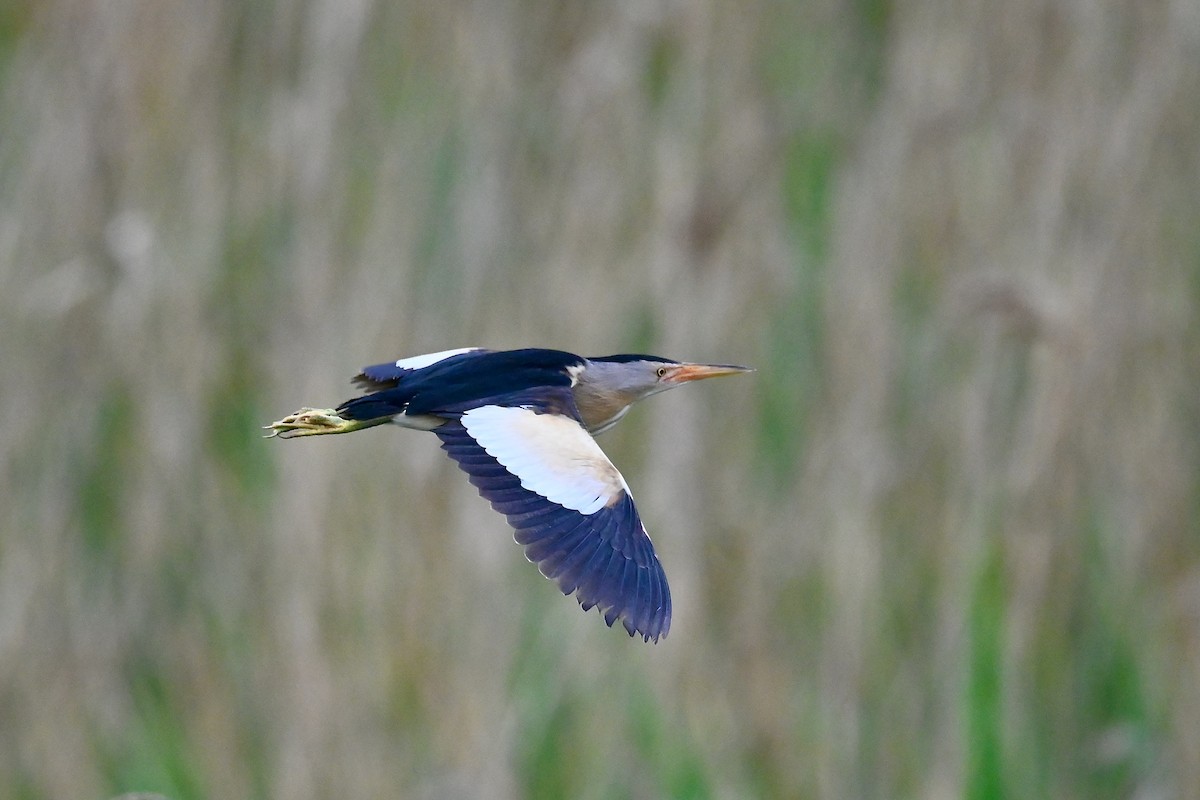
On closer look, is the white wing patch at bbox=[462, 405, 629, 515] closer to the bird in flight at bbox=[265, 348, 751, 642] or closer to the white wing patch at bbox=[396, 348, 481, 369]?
the bird in flight at bbox=[265, 348, 751, 642]

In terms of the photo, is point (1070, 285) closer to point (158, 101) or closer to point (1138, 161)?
point (1138, 161)

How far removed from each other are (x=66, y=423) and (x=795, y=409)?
1.32 m

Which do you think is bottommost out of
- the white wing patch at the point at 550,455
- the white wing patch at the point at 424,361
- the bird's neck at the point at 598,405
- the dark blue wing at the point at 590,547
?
the dark blue wing at the point at 590,547

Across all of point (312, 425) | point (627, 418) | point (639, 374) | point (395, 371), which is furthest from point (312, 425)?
point (627, 418)

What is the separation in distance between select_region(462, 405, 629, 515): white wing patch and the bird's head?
0.64 ft

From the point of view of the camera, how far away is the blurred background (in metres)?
2.82

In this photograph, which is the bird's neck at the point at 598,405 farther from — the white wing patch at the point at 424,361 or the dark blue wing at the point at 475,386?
the white wing patch at the point at 424,361

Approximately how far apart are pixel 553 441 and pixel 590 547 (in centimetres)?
15

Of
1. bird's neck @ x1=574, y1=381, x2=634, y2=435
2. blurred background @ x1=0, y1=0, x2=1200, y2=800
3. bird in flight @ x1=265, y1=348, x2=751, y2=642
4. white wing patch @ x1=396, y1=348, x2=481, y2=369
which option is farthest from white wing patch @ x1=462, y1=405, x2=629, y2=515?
blurred background @ x1=0, y1=0, x2=1200, y2=800

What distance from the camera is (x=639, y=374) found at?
2.15 metres

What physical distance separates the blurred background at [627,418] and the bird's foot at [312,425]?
0.63m

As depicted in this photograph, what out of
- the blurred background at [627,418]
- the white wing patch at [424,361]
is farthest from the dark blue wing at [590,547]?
the blurred background at [627,418]

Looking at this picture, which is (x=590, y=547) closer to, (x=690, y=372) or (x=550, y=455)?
(x=550, y=455)

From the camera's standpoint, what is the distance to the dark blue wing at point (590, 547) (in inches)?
68.8
